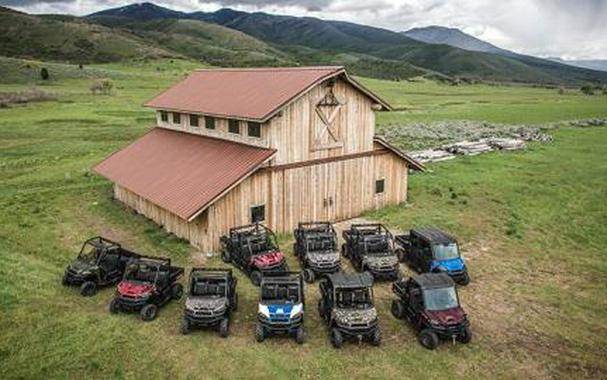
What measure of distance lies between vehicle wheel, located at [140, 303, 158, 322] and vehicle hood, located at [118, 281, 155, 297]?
0.48 meters

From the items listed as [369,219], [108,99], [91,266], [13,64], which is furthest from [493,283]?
[13,64]

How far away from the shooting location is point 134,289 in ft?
61.5

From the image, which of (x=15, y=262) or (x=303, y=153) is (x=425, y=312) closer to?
(x=303, y=153)

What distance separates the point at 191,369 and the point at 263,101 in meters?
15.7

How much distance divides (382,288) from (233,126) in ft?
42.7

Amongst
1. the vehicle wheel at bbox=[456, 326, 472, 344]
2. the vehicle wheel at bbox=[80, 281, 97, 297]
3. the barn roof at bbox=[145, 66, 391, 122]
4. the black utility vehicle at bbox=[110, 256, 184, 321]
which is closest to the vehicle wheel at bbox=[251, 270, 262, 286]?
the black utility vehicle at bbox=[110, 256, 184, 321]

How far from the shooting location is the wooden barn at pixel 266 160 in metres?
25.5

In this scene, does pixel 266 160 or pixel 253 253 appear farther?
pixel 266 160

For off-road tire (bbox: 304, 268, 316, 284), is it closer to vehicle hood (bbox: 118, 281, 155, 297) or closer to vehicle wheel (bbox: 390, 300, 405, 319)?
vehicle wheel (bbox: 390, 300, 405, 319)

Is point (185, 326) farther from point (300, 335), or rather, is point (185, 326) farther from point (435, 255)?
point (435, 255)

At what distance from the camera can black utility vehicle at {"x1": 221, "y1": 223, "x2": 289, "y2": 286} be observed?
21.5 metres

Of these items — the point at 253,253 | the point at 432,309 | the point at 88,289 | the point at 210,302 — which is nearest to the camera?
the point at 432,309

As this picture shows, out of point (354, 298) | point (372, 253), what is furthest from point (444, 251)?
point (354, 298)

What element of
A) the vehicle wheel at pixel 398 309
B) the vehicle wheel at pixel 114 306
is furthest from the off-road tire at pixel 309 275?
the vehicle wheel at pixel 114 306
